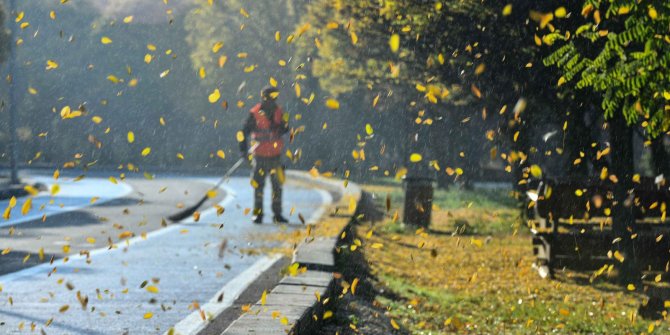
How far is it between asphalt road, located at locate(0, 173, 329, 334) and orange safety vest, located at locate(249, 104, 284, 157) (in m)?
1.10

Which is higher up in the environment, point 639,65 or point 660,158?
point 639,65

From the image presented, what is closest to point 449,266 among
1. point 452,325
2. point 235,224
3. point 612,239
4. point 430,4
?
point 612,239

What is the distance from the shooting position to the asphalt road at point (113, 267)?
8.12m

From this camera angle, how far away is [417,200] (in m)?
19.5

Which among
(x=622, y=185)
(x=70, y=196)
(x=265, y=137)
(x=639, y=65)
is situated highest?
(x=639, y=65)

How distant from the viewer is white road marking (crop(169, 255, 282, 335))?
7785 mm

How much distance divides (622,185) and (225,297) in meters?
4.73

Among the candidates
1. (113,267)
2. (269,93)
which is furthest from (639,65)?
(269,93)

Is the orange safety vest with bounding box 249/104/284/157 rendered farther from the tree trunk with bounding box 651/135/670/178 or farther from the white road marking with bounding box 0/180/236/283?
the tree trunk with bounding box 651/135/670/178

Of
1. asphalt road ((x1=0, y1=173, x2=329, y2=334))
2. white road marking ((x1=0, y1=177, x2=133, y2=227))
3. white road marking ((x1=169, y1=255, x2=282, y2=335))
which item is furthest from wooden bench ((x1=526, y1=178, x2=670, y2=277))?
white road marking ((x1=0, y1=177, x2=133, y2=227))

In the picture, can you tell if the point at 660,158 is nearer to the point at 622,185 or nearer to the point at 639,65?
the point at 622,185

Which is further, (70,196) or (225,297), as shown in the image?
(70,196)

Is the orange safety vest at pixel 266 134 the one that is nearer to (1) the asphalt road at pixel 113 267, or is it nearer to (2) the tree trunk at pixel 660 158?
(1) the asphalt road at pixel 113 267

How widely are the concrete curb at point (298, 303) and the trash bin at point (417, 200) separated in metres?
9.23
